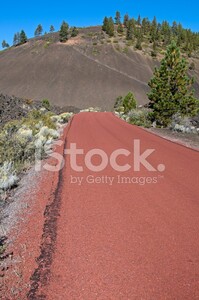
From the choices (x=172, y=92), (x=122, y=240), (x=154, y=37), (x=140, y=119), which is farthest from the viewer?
(x=154, y=37)

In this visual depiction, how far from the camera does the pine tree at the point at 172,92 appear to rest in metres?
23.8

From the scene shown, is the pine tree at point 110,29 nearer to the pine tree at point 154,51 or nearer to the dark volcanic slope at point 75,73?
the dark volcanic slope at point 75,73

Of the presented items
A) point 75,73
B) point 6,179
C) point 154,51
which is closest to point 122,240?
point 6,179

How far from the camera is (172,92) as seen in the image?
80.1 ft

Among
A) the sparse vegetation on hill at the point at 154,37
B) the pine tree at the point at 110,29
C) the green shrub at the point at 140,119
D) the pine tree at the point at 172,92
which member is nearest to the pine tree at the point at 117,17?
the sparse vegetation on hill at the point at 154,37

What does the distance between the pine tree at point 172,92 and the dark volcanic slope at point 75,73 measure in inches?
1905

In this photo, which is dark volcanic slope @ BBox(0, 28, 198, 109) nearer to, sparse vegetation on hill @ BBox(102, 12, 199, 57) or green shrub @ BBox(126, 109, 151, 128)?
sparse vegetation on hill @ BBox(102, 12, 199, 57)

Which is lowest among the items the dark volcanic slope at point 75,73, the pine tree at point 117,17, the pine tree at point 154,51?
the dark volcanic slope at point 75,73

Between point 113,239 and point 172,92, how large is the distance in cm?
2126

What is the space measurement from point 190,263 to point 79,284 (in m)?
1.44

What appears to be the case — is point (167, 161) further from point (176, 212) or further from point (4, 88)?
point (4, 88)

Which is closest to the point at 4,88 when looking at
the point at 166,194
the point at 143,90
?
the point at 143,90

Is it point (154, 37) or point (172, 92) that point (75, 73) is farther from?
point (172, 92)

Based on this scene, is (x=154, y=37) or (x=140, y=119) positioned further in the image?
(x=154, y=37)
